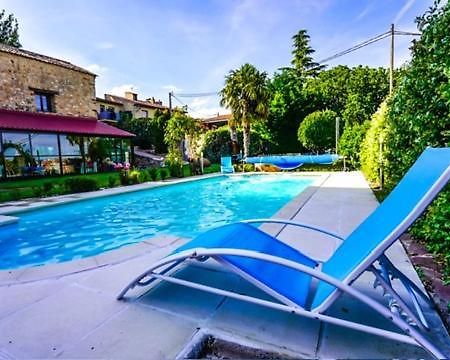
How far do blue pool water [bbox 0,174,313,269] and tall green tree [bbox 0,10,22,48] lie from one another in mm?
28744

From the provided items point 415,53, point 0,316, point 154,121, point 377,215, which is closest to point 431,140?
point 415,53

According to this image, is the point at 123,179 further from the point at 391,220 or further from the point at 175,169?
the point at 391,220

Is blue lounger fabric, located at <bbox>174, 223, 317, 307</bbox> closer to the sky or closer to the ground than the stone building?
closer to the ground

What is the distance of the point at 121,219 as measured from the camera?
29.5 ft

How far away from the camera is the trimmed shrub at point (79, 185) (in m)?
12.6

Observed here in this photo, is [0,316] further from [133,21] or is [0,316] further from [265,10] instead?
[265,10]

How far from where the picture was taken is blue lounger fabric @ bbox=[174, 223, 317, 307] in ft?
7.95

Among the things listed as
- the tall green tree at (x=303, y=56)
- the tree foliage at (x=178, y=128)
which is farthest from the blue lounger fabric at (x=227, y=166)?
the tall green tree at (x=303, y=56)

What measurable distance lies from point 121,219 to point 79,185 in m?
5.01

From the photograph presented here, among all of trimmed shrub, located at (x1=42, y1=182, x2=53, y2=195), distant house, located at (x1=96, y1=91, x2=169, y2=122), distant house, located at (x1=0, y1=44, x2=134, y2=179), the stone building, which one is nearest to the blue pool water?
trimmed shrub, located at (x1=42, y1=182, x2=53, y2=195)

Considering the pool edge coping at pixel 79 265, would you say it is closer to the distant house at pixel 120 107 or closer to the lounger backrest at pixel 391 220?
the lounger backrest at pixel 391 220

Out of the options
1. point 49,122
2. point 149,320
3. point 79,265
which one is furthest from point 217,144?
point 149,320

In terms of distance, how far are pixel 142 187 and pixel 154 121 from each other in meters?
20.3

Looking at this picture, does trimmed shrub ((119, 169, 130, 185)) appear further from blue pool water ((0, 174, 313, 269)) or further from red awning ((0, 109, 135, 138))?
red awning ((0, 109, 135, 138))
